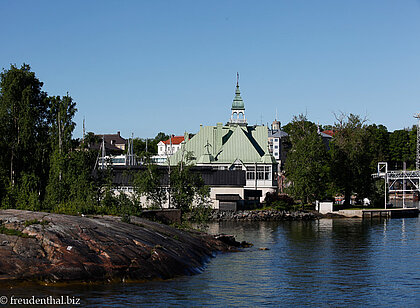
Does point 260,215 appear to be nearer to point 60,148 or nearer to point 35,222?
point 60,148

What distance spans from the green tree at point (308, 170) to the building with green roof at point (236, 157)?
4068 mm

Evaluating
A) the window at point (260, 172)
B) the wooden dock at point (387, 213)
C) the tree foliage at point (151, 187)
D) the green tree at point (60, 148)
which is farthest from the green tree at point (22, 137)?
the wooden dock at point (387, 213)

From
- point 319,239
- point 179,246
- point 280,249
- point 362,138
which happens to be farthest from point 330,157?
point 179,246

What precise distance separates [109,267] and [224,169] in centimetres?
6444

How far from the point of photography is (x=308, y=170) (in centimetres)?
8538

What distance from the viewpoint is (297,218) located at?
80000 millimetres

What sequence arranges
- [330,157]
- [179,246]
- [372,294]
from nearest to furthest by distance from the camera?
[372,294] < [179,246] < [330,157]

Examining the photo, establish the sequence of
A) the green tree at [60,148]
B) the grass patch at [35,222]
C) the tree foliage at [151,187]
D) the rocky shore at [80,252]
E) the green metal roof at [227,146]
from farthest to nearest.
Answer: the green metal roof at [227,146], the tree foliage at [151,187], the green tree at [60,148], the grass patch at [35,222], the rocky shore at [80,252]

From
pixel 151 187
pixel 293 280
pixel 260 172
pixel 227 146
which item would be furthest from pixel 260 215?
pixel 293 280

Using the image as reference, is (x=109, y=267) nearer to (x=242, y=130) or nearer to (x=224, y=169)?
(x=224, y=169)

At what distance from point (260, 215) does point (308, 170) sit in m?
11.1

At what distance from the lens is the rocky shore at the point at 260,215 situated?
255 feet

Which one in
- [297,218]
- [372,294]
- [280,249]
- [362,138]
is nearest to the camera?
[372,294]

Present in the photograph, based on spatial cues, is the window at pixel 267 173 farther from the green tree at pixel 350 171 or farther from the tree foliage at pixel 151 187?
the tree foliage at pixel 151 187
